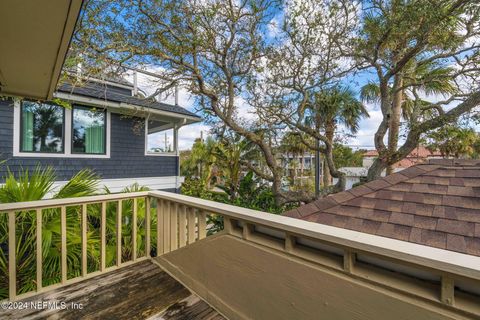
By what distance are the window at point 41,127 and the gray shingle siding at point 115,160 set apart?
0.26m

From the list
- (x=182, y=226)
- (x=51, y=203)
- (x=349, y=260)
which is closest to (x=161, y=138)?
(x=51, y=203)

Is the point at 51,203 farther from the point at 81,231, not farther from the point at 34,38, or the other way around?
the point at 34,38

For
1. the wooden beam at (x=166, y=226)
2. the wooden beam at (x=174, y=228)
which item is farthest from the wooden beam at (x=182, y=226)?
the wooden beam at (x=166, y=226)

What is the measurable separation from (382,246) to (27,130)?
7946mm

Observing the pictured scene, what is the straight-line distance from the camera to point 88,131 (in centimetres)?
716

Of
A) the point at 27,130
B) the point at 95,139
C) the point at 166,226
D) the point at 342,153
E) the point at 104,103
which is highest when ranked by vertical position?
the point at 104,103

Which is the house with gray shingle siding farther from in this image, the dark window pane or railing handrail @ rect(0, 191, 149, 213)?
railing handrail @ rect(0, 191, 149, 213)

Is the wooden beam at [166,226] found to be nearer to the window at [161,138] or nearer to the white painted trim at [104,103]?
the white painted trim at [104,103]

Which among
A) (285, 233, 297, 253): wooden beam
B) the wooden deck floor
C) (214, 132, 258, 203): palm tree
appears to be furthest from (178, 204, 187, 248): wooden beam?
(214, 132, 258, 203): palm tree

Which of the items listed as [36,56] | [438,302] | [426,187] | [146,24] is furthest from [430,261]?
[146,24]

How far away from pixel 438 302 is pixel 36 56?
2.90m

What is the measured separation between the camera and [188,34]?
15.0 ft

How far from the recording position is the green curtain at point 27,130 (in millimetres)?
6078

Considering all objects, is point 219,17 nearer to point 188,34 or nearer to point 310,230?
point 188,34
